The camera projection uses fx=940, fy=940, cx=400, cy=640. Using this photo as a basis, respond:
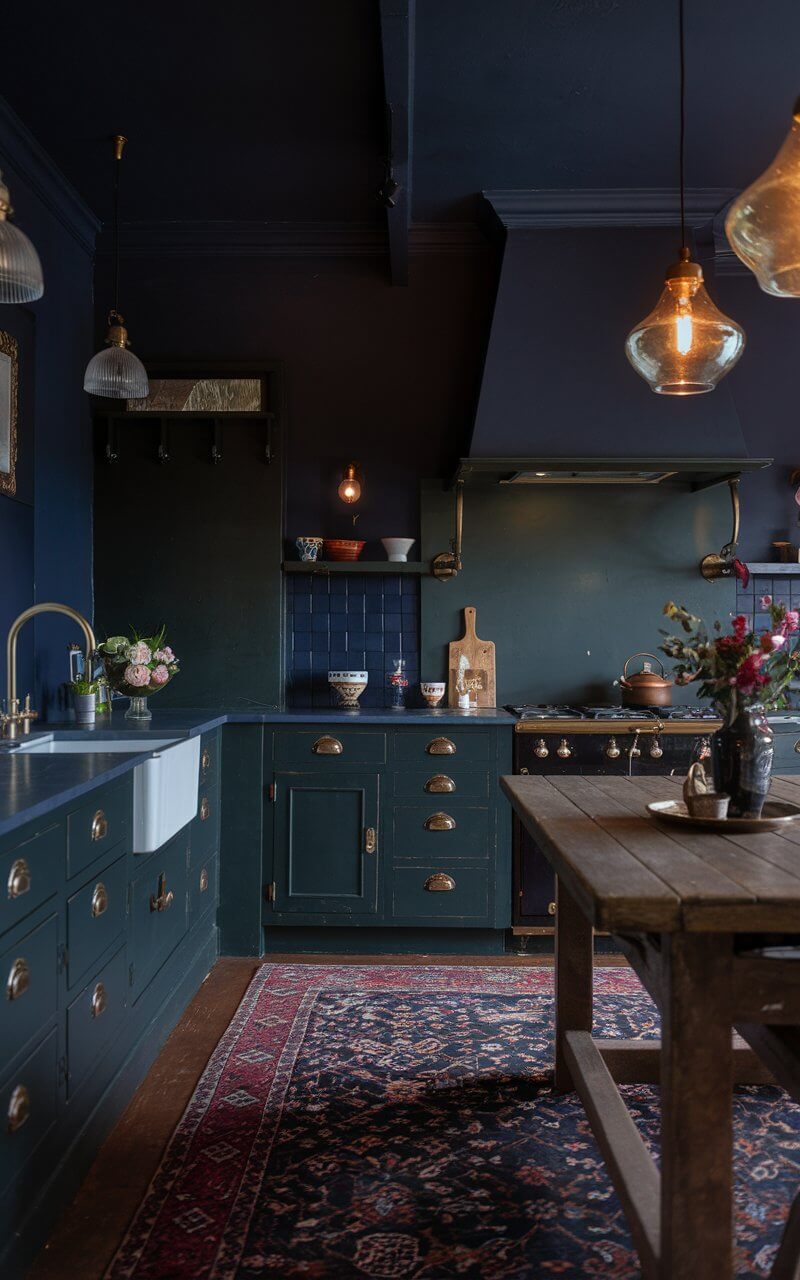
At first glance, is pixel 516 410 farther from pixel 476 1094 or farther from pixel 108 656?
pixel 476 1094

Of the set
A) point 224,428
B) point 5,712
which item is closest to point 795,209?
point 5,712

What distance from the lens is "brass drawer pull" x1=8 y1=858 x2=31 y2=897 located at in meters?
1.71

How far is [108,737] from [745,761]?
7.11ft

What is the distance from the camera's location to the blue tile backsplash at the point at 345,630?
4395 mm

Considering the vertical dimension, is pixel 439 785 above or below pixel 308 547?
below

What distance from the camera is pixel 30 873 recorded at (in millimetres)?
1797

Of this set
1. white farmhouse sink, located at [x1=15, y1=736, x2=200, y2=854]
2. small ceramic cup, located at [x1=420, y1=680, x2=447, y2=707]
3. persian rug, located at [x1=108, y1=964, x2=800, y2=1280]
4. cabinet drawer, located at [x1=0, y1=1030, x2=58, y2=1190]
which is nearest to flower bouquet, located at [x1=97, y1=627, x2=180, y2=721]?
white farmhouse sink, located at [x1=15, y1=736, x2=200, y2=854]

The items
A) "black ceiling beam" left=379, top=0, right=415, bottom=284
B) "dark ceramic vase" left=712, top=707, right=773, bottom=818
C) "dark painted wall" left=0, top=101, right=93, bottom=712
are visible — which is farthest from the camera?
"dark painted wall" left=0, top=101, right=93, bottom=712

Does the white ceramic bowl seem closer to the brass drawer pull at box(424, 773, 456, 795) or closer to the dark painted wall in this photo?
the brass drawer pull at box(424, 773, 456, 795)

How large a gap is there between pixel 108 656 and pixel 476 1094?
210 cm

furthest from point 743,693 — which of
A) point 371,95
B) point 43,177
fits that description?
point 43,177

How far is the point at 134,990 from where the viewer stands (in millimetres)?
2576

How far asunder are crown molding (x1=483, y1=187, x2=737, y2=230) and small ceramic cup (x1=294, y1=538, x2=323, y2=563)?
1.63 metres

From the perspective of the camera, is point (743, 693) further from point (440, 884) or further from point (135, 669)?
point (135, 669)
